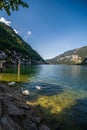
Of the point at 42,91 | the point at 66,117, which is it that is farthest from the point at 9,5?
the point at 42,91

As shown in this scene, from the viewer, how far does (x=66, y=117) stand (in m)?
19.9

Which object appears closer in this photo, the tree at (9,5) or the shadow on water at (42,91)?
the tree at (9,5)

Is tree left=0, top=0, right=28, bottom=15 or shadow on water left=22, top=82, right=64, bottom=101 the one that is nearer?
tree left=0, top=0, right=28, bottom=15

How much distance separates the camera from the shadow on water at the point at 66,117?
57.4 feet

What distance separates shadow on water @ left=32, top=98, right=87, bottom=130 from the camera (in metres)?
17.5

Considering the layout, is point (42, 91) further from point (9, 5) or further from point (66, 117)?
point (9, 5)

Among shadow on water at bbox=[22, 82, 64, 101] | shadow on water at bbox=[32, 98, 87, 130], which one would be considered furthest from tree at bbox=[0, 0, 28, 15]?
shadow on water at bbox=[22, 82, 64, 101]

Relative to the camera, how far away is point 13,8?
40.3ft

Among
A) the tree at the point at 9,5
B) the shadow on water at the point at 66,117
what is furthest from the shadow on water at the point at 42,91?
the tree at the point at 9,5

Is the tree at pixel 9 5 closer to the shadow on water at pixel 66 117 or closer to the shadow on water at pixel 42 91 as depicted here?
the shadow on water at pixel 66 117

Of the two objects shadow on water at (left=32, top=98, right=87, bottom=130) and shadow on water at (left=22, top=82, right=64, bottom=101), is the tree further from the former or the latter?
shadow on water at (left=22, top=82, right=64, bottom=101)

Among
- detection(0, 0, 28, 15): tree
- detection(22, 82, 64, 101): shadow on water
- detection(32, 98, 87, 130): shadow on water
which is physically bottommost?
detection(32, 98, 87, 130): shadow on water

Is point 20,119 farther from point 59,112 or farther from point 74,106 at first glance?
point 74,106

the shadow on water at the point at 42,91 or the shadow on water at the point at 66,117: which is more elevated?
the shadow on water at the point at 42,91
